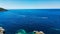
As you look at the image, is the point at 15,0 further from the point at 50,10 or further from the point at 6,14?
the point at 50,10

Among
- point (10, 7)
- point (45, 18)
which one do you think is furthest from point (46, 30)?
point (10, 7)

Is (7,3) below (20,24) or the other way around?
the other way around

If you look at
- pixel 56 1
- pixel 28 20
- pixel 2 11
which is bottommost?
pixel 28 20

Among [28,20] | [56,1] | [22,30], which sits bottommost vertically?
[22,30]

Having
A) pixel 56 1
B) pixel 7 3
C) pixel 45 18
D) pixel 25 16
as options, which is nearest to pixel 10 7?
pixel 7 3

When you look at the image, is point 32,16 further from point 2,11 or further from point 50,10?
point 2,11

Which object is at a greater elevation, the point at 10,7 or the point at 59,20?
the point at 10,7
